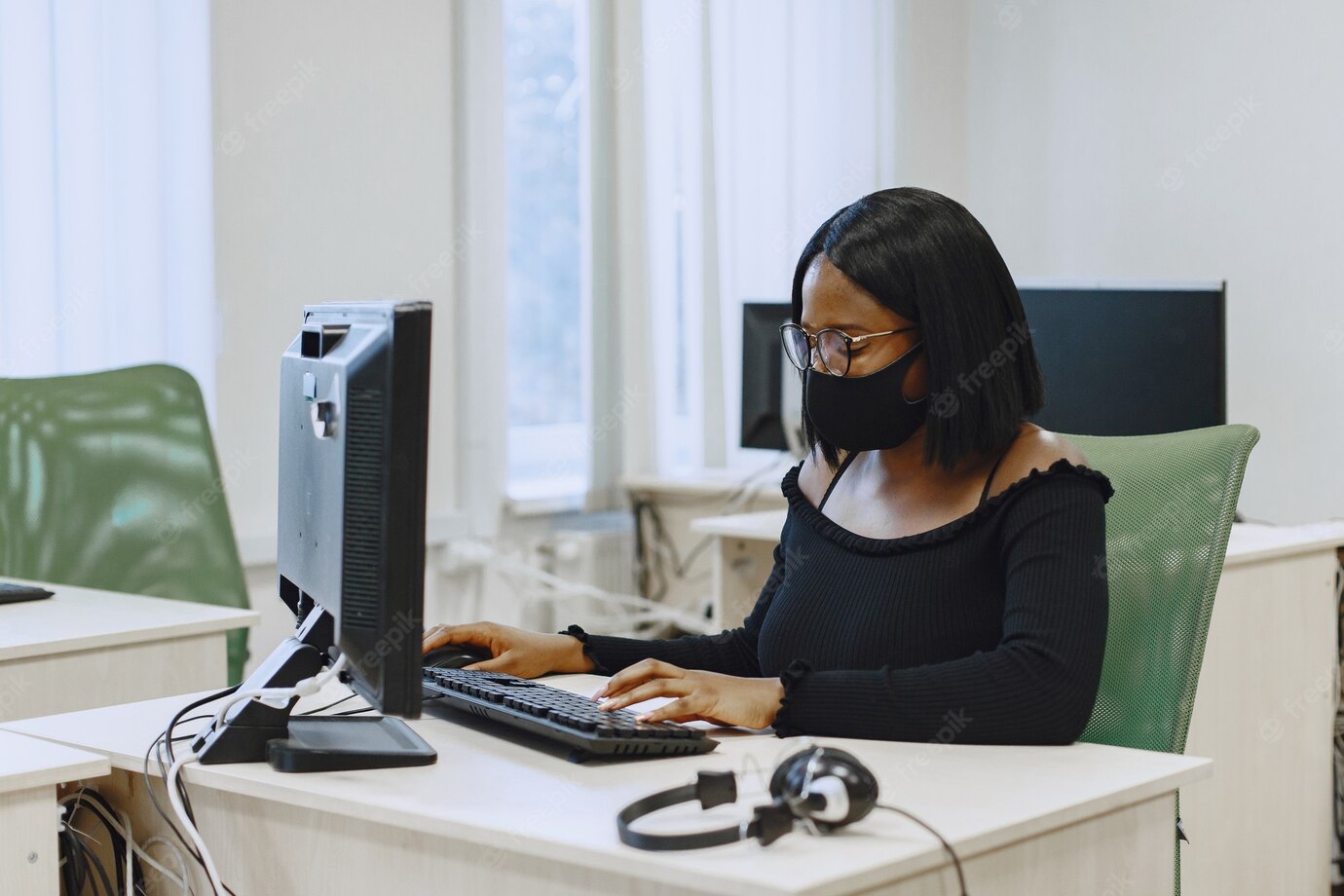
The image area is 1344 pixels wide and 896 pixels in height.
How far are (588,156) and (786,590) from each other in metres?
2.50

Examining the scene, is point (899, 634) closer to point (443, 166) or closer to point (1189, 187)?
point (443, 166)

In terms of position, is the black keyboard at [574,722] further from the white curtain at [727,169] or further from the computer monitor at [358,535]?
the white curtain at [727,169]

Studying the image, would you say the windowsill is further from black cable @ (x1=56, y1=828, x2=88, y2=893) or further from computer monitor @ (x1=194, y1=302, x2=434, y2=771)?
computer monitor @ (x1=194, y1=302, x2=434, y2=771)

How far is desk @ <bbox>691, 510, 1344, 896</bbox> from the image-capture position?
2.33 metres

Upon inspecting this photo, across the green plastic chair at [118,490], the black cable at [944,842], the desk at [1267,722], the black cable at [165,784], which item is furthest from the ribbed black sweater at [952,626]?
the green plastic chair at [118,490]

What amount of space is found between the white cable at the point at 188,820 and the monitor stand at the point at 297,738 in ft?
0.07

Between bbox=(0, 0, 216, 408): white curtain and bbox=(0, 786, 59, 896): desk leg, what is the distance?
176cm

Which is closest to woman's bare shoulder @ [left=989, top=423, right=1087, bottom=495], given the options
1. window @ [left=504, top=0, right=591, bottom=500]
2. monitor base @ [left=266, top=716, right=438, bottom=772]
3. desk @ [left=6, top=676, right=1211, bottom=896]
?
desk @ [left=6, top=676, right=1211, bottom=896]

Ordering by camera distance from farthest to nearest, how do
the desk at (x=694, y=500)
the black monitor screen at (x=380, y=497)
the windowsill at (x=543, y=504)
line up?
the desk at (x=694, y=500) → the windowsill at (x=543, y=504) → the black monitor screen at (x=380, y=497)

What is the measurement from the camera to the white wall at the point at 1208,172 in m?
3.59

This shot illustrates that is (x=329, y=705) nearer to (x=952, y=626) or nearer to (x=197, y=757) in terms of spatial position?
(x=197, y=757)

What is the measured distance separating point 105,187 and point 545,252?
1.24m

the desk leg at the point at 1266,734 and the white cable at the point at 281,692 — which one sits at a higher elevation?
the white cable at the point at 281,692

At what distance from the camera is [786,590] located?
1.61 metres
